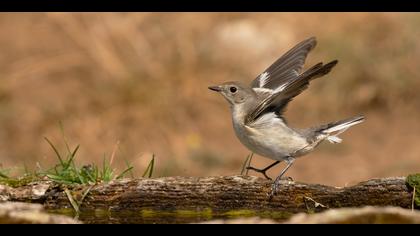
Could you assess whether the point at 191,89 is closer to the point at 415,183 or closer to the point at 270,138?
the point at 270,138

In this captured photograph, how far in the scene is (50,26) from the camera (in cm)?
1677

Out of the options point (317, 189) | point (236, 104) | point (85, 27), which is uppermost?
point (85, 27)

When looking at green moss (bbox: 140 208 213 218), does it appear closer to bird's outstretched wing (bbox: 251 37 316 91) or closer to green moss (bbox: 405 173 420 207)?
green moss (bbox: 405 173 420 207)

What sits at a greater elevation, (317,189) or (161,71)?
(161,71)

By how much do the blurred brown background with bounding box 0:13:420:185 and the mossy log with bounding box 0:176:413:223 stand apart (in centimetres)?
611

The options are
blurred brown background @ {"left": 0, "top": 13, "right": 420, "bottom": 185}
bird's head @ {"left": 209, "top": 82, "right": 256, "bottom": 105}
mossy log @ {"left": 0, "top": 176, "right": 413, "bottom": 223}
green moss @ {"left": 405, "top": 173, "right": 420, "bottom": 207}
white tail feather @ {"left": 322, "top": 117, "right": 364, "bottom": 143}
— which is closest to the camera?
green moss @ {"left": 405, "top": 173, "right": 420, "bottom": 207}

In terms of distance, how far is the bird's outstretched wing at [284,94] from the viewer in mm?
6285

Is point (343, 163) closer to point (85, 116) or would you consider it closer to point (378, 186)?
point (85, 116)

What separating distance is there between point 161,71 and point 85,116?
1554 mm

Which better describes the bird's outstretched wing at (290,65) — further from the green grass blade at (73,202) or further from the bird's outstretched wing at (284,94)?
the green grass blade at (73,202)

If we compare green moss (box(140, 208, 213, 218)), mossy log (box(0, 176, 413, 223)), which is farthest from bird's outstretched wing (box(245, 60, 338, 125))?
green moss (box(140, 208, 213, 218))

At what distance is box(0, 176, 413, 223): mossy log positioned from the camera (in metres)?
6.06

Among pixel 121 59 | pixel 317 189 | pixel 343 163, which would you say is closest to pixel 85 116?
pixel 121 59

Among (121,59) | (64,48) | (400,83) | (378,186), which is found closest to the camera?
(378,186)
